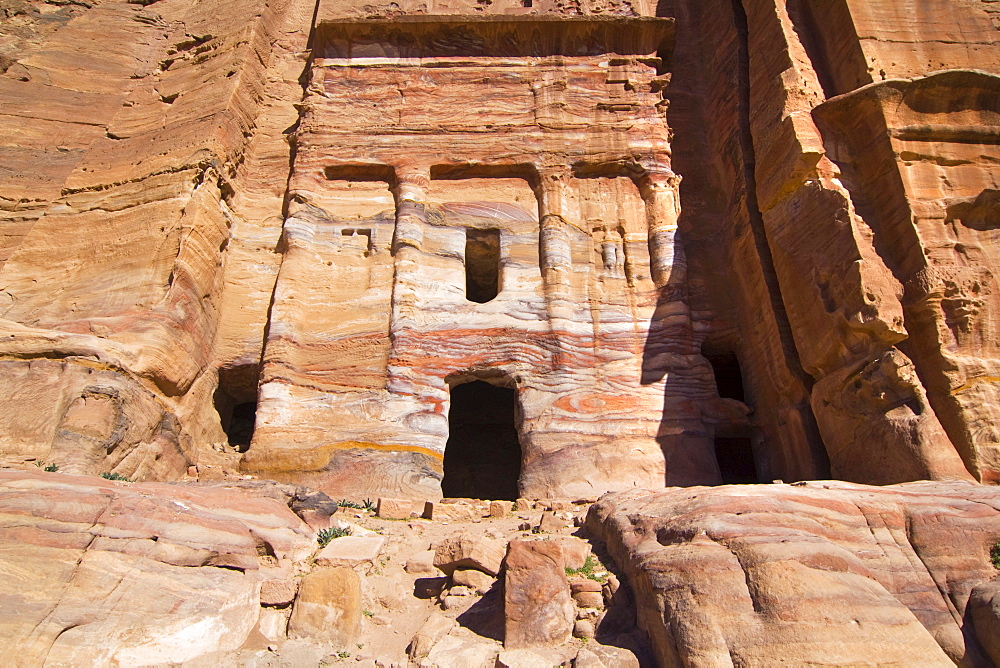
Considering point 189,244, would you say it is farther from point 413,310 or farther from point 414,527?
point 414,527

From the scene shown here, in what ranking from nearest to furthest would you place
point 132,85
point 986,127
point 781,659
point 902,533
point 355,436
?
point 781,659 → point 902,533 → point 986,127 → point 355,436 → point 132,85

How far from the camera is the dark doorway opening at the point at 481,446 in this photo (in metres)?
13.2

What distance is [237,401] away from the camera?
450 inches

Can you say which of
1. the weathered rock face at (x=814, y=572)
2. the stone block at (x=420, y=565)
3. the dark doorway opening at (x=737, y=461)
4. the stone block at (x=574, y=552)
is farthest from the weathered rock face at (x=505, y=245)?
the stone block at (x=574, y=552)

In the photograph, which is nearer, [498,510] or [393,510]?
[393,510]

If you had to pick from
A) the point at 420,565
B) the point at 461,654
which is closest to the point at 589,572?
the point at 461,654

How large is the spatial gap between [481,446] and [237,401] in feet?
15.8

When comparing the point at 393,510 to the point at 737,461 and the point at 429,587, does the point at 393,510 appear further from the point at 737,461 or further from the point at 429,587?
the point at 737,461

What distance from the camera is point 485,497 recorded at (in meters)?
13.0

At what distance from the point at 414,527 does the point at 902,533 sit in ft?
14.9

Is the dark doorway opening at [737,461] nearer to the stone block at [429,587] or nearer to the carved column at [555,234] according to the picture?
the carved column at [555,234]

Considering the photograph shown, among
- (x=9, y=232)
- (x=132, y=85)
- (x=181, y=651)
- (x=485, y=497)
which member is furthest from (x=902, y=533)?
(x=132, y=85)

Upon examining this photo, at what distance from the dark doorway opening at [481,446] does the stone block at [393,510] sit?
197 inches

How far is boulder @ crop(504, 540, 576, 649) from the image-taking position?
4625mm
